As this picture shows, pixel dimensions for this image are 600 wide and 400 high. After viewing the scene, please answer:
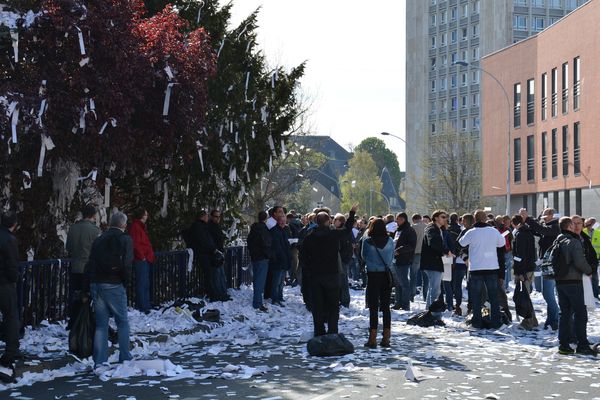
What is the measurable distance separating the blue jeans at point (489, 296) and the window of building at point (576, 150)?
105 feet

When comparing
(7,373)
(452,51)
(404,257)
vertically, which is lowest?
(7,373)

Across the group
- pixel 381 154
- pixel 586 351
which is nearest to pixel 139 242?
pixel 586 351

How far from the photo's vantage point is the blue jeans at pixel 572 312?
1302 centimetres

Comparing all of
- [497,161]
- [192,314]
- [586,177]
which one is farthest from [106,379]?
[497,161]

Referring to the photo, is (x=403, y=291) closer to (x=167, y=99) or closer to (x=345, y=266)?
(x=345, y=266)

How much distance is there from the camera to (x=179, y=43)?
16984 millimetres

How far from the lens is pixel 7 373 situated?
35.5 feet

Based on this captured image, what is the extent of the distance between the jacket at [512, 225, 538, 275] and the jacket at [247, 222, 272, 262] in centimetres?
471

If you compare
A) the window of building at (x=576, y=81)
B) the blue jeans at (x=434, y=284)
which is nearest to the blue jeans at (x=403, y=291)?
the blue jeans at (x=434, y=284)

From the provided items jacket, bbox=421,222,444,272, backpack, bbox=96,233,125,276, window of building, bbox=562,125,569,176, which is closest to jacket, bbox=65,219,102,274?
backpack, bbox=96,233,125,276

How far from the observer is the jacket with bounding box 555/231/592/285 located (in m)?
13.0

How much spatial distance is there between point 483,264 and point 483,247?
289 mm

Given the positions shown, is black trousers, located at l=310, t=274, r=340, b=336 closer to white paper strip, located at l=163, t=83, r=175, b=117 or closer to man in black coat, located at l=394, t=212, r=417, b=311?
white paper strip, located at l=163, t=83, r=175, b=117

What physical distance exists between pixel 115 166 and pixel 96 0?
302 cm
